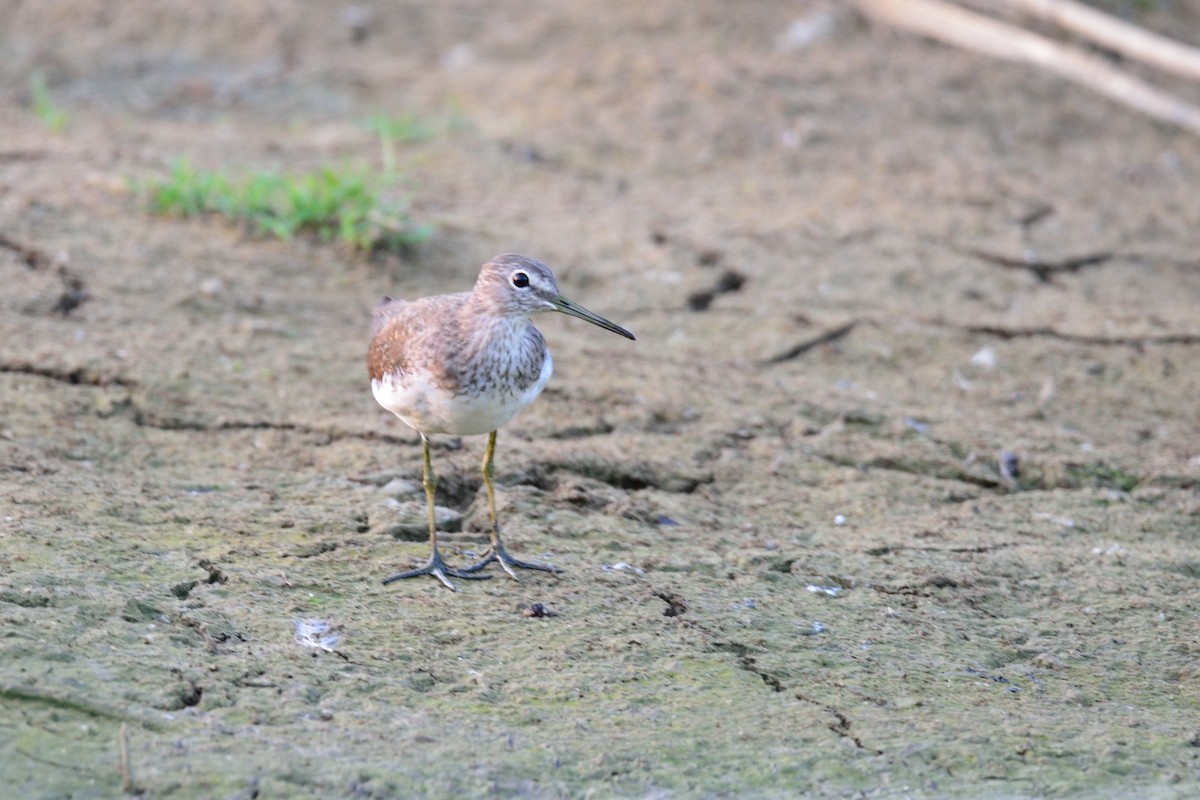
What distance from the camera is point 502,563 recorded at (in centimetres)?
411

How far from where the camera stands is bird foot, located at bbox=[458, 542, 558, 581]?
4082mm

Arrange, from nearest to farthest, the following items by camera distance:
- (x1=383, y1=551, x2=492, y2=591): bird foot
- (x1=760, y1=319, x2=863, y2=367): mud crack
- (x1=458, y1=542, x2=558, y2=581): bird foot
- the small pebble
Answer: the small pebble
(x1=383, y1=551, x2=492, y2=591): bird foot
(x1=458, y1=542, x2=558, y2=581): bird foot
(x1=760, y1=319, x2=863, y2=367): mud crack

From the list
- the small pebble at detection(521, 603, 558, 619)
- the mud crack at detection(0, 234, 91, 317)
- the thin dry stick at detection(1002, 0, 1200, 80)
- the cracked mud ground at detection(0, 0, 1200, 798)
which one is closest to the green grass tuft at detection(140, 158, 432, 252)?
the cracked mud ground at detection(0, 0, 1200, 798)

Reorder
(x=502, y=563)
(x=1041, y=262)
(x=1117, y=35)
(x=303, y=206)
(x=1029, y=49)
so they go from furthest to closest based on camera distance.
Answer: (x=1029, y=49), (x=1117, y=35), (x=1041, y=262), (x=303, y=206), (x=502, y=563)

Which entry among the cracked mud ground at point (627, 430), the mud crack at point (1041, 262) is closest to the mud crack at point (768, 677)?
the cracked mud ground at point (627, 430)

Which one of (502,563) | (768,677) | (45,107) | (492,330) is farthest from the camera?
(45,107)

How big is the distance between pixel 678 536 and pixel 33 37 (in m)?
6.39

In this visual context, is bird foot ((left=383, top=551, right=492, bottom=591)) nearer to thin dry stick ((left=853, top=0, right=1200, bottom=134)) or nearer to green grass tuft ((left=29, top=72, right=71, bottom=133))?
green grass tuft ((left=29, top=72, right=71, bottom=133))

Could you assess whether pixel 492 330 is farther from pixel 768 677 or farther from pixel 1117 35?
pixel 1117 35

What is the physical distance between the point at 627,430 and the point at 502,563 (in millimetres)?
1236

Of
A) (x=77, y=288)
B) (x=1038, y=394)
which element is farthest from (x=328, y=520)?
(x=1038, y=394)

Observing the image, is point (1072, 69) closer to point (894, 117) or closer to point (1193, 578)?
point (894, 117)

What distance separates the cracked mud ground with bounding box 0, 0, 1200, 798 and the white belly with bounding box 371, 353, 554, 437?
458 millimetres

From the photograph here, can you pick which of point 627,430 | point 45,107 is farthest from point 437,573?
point 45,107
